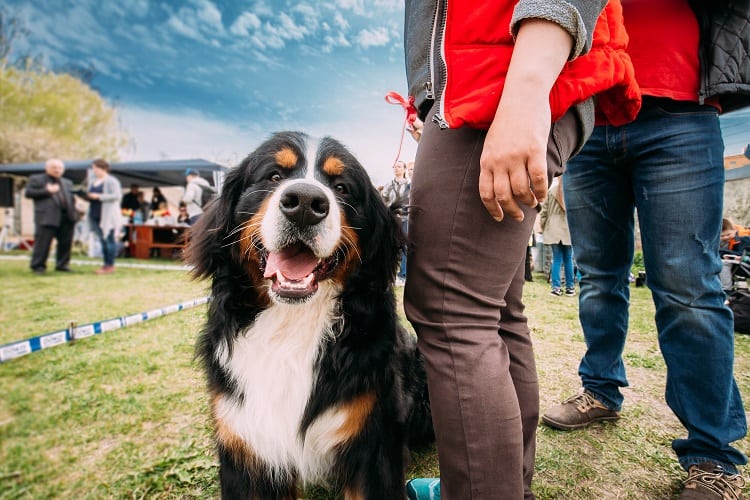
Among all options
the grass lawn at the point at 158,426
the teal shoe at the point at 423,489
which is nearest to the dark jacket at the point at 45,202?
the grass lawn at the point at 158,426

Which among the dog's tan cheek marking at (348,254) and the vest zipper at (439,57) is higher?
the vest zipper at (439,57)

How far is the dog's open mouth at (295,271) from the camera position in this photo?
143 centimetres

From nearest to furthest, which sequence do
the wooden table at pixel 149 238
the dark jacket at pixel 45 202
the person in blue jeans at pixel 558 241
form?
1. the person in blue jeans at pixel 558 241
2. the dark jacket at pixel 45 202
3. the wooden table at pixel 149 238

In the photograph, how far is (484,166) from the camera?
887mm

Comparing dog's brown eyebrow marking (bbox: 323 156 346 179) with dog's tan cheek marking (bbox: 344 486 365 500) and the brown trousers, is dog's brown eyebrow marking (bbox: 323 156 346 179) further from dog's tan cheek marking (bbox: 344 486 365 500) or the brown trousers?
dog's tan cheek marking (bbox: 344 486 365 500)

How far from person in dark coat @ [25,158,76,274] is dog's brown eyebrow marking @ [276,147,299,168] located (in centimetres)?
795

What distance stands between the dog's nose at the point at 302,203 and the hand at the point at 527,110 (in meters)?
0.70

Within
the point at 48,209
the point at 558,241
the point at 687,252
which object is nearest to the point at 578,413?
the point at 687,252

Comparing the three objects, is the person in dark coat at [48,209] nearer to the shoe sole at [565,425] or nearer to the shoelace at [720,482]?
the shoe sole at [565,425]

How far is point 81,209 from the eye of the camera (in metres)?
11.7

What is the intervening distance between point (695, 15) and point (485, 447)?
66.8 inches

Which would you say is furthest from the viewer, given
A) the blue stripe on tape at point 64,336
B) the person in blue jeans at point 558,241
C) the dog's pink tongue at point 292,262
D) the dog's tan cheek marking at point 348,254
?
the person in blue jeans at point 558,241

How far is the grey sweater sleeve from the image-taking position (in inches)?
31.3

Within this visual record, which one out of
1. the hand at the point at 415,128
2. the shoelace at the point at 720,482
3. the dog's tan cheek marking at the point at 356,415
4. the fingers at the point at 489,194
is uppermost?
the hand at the point at 415,128
